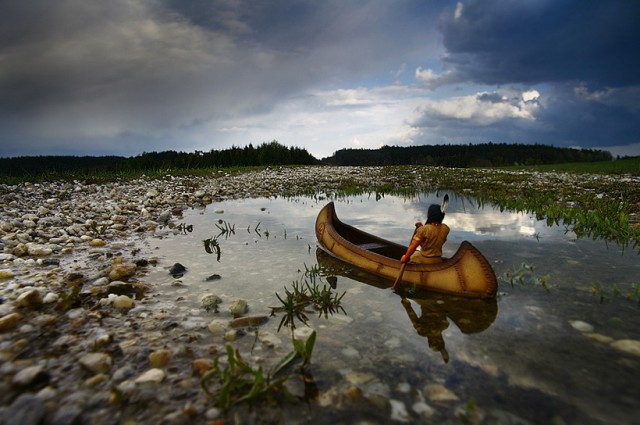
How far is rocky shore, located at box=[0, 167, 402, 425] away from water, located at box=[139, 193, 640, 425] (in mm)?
712

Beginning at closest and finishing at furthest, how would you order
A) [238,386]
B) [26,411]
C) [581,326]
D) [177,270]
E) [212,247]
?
1. [26,411]
2. [238,386]
3. [581,326]
4. [177,270]
5. [212,247]

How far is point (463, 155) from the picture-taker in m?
113

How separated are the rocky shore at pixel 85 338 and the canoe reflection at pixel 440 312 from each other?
3136 millimetres

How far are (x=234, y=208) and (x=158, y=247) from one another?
7264mm

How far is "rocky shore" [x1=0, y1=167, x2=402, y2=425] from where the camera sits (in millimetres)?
3273

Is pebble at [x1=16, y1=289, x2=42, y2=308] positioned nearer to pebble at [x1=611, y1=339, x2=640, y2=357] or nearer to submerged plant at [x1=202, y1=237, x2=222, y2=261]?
submerged plant at [x1=202, y1=237, x2=222, y2=261]

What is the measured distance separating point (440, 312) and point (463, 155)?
118m

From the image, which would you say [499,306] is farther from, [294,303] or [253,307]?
[253,307]

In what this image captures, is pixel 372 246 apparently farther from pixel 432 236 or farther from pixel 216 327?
pixel 216 327

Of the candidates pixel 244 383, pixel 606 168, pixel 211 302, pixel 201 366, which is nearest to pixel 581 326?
pixel 244 383

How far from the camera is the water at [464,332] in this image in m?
3.51

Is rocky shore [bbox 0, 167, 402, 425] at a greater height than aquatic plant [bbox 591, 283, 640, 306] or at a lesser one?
greater

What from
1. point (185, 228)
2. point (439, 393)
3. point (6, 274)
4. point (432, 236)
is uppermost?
point (432, 236)

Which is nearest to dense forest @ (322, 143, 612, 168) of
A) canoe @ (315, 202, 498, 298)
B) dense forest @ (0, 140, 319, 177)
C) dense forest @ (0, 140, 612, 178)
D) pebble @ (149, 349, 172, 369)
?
dense forest @ (0, 140, 612, 178)
